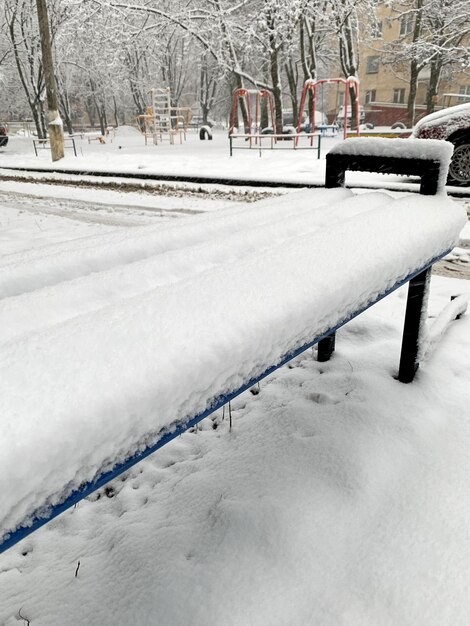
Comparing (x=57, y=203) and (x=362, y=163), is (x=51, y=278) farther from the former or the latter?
(x=57, y=203)

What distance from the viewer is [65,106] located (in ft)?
115

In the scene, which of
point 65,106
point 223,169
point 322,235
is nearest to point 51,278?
point 322,235

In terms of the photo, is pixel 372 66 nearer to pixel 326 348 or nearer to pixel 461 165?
pixel 461 165

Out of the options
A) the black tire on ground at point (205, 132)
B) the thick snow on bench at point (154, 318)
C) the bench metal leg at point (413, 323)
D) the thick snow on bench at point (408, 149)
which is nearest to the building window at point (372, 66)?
the black tire on ground at point (205, 132)

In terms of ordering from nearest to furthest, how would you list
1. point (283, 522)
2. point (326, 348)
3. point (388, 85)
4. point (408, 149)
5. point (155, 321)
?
point (155, 321)
point (283, 522)
point (408, 149)
point (326, 348)
point (388, 85)

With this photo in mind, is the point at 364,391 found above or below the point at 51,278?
below

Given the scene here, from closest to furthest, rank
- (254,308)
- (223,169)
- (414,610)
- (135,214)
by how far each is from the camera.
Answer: (254,308)
(414,610)
(135,214)
(223,169)

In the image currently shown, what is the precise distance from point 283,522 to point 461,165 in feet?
23.4

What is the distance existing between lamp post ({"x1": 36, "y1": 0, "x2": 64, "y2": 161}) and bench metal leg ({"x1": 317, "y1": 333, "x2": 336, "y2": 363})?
557 inches

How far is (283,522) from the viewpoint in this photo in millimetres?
1571

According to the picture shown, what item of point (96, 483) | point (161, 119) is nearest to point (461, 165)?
point (96, 483)

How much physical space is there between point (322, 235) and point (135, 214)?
5.47m

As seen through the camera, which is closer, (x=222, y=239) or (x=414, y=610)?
(x=414, y=610)

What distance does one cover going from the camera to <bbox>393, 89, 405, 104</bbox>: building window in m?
40.2
